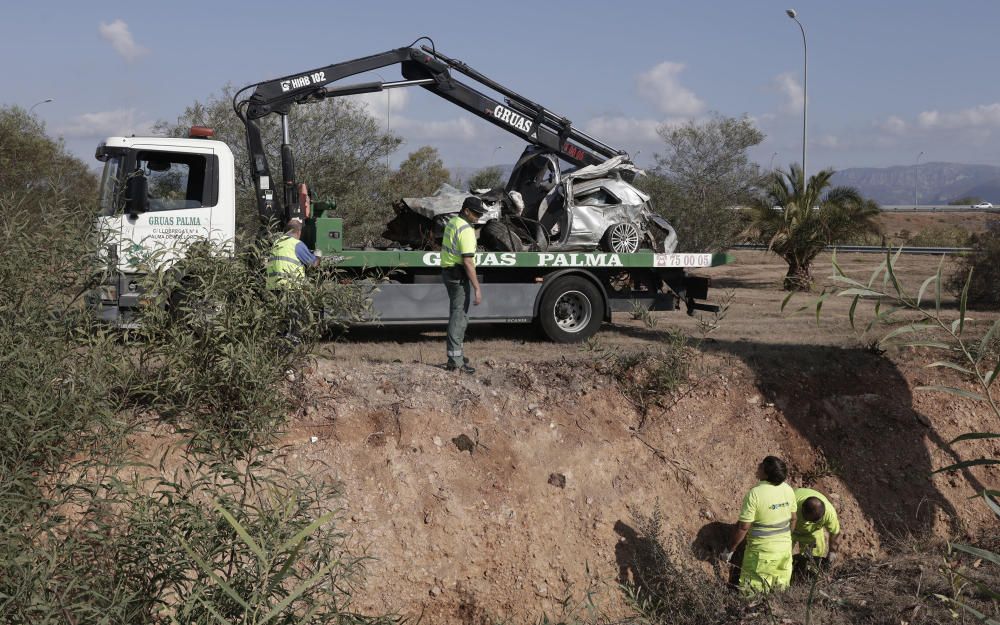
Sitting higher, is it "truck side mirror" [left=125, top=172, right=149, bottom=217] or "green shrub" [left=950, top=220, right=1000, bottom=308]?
"truck side mirror" [left=125, top=172, right=149, bottom=217]

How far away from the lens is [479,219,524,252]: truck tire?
1118 centimetres

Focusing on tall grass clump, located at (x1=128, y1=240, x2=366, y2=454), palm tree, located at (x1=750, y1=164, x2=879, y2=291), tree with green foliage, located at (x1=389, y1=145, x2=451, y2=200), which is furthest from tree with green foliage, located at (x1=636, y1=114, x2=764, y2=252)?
tall grass clump, located at (x1=128, y1=240, x2=366, y2=454)

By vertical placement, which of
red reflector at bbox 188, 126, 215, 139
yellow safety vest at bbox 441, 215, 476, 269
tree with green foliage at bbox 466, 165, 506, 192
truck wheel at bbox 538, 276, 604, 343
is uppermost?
tree with green foliage at bbox 466, 165, 506, 192

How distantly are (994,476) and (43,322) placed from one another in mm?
10038

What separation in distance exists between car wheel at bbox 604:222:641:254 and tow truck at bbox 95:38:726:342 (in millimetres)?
42

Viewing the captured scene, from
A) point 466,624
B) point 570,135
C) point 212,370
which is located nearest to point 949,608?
point 466,624

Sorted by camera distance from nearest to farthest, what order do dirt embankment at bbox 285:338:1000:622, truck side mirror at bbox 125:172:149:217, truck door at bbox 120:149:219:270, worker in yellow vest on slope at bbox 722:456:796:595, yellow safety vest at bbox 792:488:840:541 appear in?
worker in yellow vest on slope at bbox 722:456:796:595
dirt embankment at bbox 285:338:1000:622
yellow safety vest at bbox 792:488:840:541
truck side mirror at bbox 125:172:149:217
truck door at bbox 120:149:219:270

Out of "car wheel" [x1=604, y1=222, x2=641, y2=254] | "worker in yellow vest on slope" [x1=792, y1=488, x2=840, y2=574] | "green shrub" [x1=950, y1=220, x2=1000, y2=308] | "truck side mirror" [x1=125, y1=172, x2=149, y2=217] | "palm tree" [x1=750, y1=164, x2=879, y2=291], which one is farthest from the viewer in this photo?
"palm tree" [x1=750, y1=164, x2=879, y2=291]

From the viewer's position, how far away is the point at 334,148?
797 inches

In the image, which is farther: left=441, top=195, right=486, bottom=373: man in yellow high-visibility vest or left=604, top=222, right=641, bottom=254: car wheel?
left=604, top=222, right=641, bottom=254: car wheel

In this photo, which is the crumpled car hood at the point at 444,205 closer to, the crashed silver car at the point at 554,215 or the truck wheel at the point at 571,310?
the crashed silver car at the point at 554,215

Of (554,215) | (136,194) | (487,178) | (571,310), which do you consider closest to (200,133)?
(136,194)

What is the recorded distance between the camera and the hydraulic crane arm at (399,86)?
10.9 meters

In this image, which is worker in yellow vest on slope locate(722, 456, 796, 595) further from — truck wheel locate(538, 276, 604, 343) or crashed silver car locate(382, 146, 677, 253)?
crashed silver car locate(382, 146, 677, 253)
